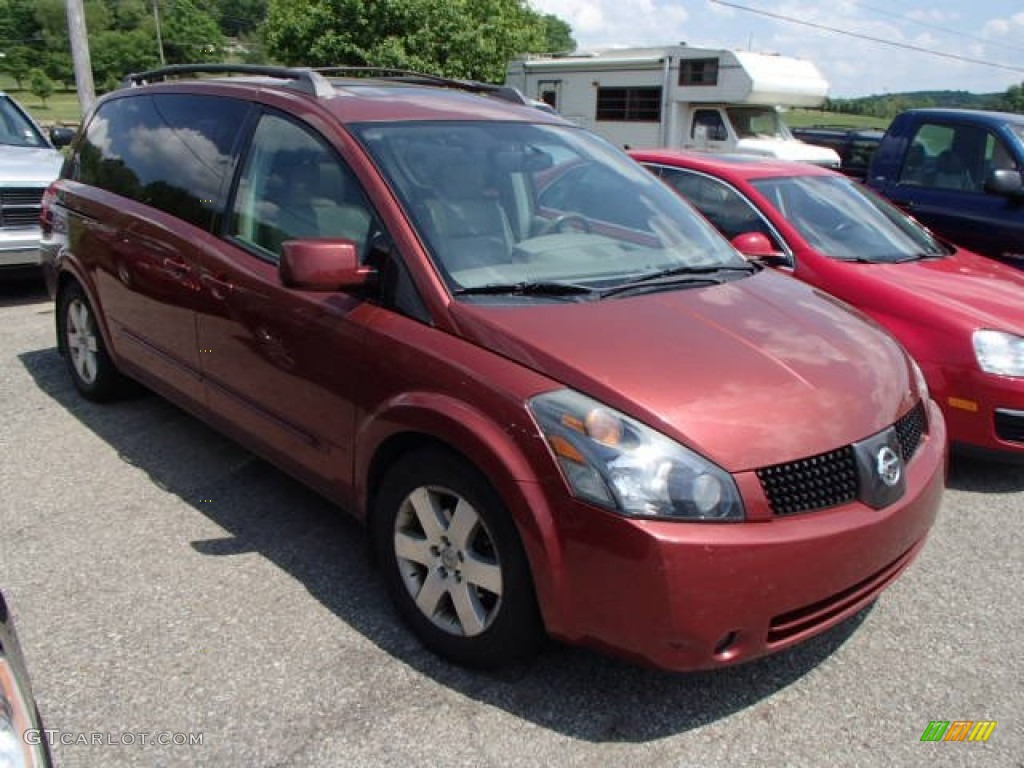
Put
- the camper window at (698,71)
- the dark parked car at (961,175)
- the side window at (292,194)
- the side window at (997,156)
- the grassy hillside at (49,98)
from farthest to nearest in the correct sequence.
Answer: the grassy hillside at (49,98) < the camper window at (698,71) < the side window at (997,156) < the dark parked car at (961,175) < the side window at (292,194)

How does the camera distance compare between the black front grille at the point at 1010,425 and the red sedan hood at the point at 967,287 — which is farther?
the red sedan hood at the point at 967,287

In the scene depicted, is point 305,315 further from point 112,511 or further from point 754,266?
point 754,266

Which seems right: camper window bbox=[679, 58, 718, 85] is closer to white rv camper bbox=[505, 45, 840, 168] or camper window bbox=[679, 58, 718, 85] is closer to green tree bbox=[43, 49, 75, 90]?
white rv camper bbox=[505, 45, 840, 168]

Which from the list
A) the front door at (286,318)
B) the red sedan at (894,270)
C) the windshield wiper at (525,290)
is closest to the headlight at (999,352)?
the red sedan at (894,270)

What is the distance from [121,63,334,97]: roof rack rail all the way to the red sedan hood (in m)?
3.11

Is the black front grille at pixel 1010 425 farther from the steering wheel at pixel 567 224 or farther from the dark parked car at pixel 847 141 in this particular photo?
the dark parked car at pixel 847 141

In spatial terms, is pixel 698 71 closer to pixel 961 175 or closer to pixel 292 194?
pixel 961 175

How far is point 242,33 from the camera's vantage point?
96.0m

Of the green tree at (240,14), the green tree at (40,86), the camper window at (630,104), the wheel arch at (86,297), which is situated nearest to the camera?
the wheel arch at (86,297)

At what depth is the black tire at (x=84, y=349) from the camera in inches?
192

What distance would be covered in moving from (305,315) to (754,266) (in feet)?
5.98

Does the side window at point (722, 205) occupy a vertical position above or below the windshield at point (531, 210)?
below


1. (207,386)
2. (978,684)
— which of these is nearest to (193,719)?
(207,386)

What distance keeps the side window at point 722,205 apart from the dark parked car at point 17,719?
437 cm
